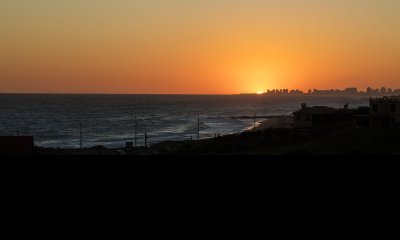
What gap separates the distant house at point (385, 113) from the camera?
5400 cm

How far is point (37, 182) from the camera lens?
4.87 m

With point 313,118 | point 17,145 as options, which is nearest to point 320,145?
point 313,118

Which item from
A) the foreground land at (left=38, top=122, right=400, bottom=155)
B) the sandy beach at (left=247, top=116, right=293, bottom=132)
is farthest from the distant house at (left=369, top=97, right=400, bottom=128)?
the sandy beach at (left=247, top=116, right=293, bottom=132)

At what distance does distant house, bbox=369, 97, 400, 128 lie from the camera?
54.0 metres

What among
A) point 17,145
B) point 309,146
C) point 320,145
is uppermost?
point 17,145

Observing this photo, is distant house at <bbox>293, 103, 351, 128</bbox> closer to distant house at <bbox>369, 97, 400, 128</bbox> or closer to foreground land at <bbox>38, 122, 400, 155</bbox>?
foreground land at <bbox>38, 122, 400, 155</bbox>

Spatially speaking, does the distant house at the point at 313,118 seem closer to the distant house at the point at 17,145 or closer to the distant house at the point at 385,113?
the distant house at the point at 385,113

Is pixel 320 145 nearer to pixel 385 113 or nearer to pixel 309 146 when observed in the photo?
pixel 309 146

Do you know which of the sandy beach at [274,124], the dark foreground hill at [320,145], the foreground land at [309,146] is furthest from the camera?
the sandy beach at [274,124]

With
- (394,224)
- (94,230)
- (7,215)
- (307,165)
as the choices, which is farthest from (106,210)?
(394,224)

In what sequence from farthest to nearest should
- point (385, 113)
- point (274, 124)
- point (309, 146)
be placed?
point (274, 124) → point (385, 113) → point (309, 146)

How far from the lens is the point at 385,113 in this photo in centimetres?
5528

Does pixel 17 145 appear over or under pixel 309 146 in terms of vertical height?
over

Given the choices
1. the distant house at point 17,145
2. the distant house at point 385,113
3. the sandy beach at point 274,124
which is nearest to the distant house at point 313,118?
the sandy beach at point 274,124
